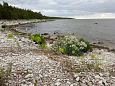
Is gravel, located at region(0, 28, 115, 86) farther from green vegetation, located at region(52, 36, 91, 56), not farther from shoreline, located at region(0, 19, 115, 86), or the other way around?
green vegetation, located at region(52, 36, 91, 56)

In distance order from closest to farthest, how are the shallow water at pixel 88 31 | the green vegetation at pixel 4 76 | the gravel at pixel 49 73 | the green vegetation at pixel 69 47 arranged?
the green vegetation at pixel 4 76
the gravel at pixel 49 73
the green vegetation at pixel 69 47
the shallow water at pixel 88 31

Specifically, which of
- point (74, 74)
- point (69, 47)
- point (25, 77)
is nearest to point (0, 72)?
point (25, 77)

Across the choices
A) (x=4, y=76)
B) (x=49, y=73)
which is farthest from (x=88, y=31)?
(x=4, y=76)

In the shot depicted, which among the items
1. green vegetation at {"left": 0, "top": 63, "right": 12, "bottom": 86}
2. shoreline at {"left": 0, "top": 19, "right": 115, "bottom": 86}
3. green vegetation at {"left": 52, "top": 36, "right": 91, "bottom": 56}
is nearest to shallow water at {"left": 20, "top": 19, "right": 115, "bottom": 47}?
green vegetation at {"left": 52, "top": 36, "right": 91, "bottom": 56}

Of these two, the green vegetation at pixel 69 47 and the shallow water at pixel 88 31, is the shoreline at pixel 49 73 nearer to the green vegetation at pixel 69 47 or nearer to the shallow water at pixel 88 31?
the green vegetation at pixel 69 47

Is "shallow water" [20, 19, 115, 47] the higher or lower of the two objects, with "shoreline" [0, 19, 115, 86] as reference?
lower

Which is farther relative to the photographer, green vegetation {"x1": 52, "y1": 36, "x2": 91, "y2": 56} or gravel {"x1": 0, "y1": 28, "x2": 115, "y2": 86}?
green vegetation {"x1": 52, "y1": 36, "x2": 91, "y2": 56}

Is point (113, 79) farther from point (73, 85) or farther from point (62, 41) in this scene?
point (62, 41)

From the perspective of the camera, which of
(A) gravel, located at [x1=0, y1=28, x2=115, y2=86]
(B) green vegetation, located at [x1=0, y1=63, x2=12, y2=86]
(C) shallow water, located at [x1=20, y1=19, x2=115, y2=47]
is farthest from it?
(C) shallow water, located at [x1=20, y1=19, x2=115, y2=47]

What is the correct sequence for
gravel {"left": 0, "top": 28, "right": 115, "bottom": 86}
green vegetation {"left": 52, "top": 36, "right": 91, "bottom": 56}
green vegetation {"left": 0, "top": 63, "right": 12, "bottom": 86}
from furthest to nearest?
green vegetation {"left": 52, "top": 36, "right": 91, "bottom": 56} → gravel {"left": 0, "top": 28, "right": 115, "bottom": 86} → green vegetation {"left": 0, "top": 63, "right": 12, "bottom": 86}

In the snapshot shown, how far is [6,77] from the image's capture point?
852cm

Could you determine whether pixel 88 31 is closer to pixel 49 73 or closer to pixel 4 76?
pixel 49 73

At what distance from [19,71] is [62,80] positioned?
1.58m

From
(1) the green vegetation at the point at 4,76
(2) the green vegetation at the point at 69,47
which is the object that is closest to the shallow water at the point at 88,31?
(2) the green vegetation at the point at 69,47
